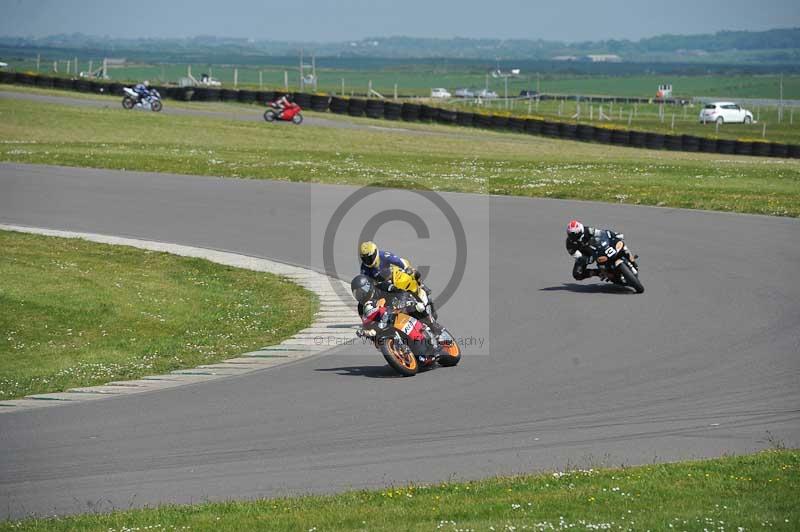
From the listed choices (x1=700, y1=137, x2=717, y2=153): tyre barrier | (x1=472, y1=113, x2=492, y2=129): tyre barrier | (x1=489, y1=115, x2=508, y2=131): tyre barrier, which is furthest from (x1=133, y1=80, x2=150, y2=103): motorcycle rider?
(x1=700, y1=137, x2=717, y2=153): tyre barrier

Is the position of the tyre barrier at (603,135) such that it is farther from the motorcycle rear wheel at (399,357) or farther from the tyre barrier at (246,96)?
the motorcycle rear wheel at (399,357)

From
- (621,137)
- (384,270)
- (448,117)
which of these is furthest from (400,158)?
(384,270)

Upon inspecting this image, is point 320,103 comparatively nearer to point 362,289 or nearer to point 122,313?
point 122,313

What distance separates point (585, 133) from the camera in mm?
55125

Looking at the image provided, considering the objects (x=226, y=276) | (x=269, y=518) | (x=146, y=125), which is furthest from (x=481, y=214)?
(x=146, y=125)

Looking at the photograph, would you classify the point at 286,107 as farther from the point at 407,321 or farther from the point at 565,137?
the point at 407,321

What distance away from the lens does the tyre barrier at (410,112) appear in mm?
62281

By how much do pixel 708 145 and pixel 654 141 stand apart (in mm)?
2675

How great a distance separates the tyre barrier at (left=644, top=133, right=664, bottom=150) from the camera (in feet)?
170

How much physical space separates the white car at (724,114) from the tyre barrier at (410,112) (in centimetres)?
2091

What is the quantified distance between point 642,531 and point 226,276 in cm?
1430

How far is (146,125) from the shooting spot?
51.8 m

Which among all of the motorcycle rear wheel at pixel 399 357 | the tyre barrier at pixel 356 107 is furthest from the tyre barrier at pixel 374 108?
the motorcycle rear wheel at pixel 399 357

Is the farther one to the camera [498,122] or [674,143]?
[498,122]
